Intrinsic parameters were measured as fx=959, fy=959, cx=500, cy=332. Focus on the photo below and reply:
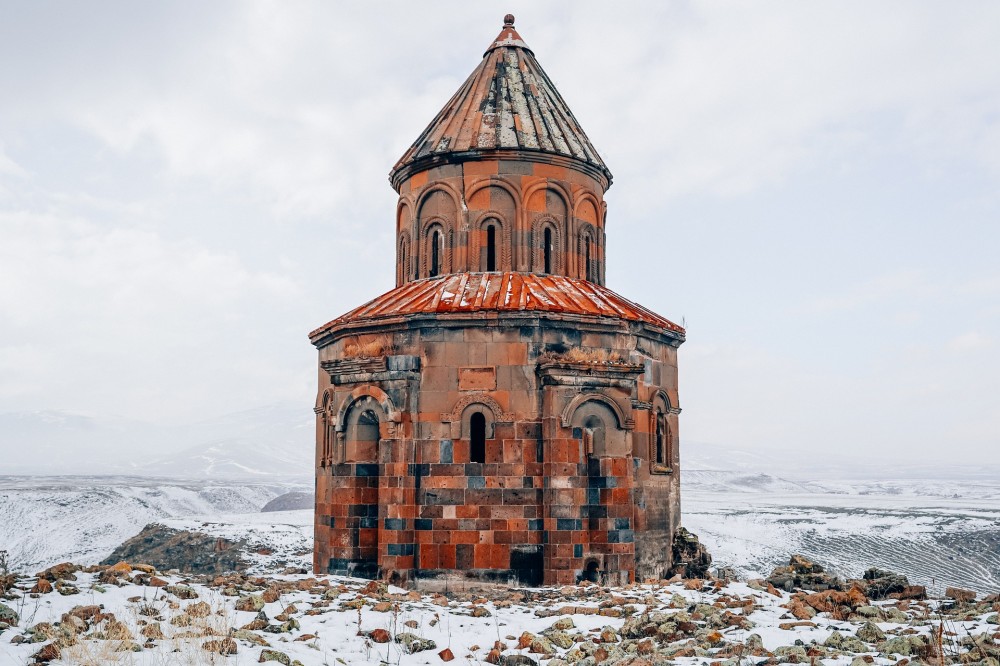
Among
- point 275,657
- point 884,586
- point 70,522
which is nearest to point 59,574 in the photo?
point 275,657

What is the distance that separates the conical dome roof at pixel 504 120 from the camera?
15.1 m

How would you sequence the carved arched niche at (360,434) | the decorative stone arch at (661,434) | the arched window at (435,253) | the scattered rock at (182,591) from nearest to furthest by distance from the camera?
the scattered rock at (182,591) < the carved arched niche at (360,434) < the decorative stone arch at (661,434) < the arched window at (435,253)

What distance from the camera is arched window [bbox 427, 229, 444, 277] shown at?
15.4 m

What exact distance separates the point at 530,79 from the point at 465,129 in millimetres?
1757

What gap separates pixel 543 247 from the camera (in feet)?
50.0

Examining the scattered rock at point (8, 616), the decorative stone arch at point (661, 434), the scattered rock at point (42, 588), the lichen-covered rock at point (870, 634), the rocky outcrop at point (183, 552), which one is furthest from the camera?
the rocky outcrop at point (183, 552)

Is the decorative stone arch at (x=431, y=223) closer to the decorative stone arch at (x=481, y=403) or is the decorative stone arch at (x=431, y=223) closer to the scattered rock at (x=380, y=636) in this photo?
the decorative stone arch at (x=481, y=403)

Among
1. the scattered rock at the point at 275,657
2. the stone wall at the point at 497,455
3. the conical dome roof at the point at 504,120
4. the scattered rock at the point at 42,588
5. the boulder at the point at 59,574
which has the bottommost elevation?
the scattered rock at the point at 275,657

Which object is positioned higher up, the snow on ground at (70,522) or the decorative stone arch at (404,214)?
the decorative stone arch at (404,214)

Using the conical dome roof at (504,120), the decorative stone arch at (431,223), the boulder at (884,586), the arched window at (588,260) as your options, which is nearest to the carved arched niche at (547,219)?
the arched window at (588,260)

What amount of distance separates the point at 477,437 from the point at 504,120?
5.32 m

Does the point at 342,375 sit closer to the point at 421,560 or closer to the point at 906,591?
the point at 421,560

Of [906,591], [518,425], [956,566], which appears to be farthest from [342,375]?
[956,566]

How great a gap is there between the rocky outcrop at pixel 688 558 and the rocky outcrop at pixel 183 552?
9.95 meters
